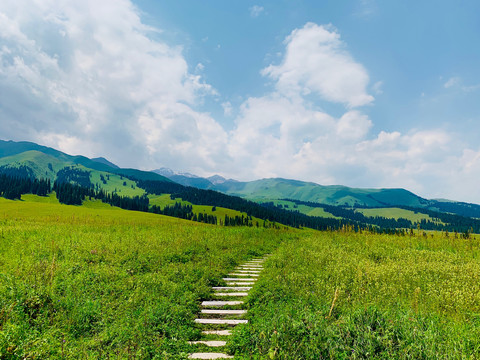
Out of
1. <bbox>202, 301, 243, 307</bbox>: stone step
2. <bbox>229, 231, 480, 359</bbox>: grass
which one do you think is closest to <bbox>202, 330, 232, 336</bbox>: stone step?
<bbox>229, 231, 480, 359</bbox>: grass

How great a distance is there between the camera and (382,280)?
8.90 meters

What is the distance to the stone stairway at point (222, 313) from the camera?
19.8 ft

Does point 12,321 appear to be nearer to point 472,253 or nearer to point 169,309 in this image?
point 169,309

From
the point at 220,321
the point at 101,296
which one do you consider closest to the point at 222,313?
the point at 220,321

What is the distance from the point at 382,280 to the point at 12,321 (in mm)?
12416

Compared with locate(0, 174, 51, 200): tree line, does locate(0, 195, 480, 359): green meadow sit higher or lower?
higher

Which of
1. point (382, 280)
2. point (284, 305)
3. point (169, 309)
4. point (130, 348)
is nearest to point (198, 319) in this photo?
point (169, 309)

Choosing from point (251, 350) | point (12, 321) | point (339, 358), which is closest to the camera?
point (339, 358)

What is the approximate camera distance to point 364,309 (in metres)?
5.75

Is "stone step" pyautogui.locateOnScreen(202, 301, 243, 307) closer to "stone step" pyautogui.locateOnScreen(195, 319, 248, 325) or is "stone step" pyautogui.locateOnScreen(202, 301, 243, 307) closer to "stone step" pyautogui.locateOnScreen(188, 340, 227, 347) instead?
"stone step" pyautogui.locateOnScreen(195, 319, 248, 325)

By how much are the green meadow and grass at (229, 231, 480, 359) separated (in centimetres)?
3

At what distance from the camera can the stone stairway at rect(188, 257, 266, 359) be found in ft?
19.8

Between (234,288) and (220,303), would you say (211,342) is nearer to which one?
Result: (220,303)

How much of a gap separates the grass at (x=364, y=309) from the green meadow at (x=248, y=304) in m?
0.03
